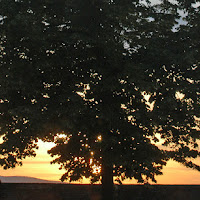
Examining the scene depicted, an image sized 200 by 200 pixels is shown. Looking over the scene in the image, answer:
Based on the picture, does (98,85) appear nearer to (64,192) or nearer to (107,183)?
(107,183)

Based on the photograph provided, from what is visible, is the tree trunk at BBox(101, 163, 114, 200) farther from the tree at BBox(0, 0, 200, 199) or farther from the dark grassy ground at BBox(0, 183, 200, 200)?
the dark grassy ground at BBox(0, 183, 200, 200)

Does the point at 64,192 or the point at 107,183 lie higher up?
the point at 107,183

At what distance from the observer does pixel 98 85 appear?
19.7 m

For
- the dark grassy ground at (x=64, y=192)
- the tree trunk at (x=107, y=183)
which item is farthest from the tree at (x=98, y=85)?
the dark grassy ground at (x=64, y=192)

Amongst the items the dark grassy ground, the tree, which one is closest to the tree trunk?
the tree

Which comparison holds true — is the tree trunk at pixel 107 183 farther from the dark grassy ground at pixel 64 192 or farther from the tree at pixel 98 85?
the dark grassy ground at pixel 64 192

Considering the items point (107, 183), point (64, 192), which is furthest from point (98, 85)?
point (64, 192)

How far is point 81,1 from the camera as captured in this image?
2111 cm

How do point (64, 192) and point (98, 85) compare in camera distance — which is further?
point (64, 192)

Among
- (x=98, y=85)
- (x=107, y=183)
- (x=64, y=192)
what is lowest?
(x=64, y=192)

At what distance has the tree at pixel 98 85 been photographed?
18797 millimetres

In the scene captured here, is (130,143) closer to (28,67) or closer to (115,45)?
(115,45)

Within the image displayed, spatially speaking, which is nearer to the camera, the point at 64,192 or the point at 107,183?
the point at 107,183

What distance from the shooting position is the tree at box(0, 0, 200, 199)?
1880 centimetres
